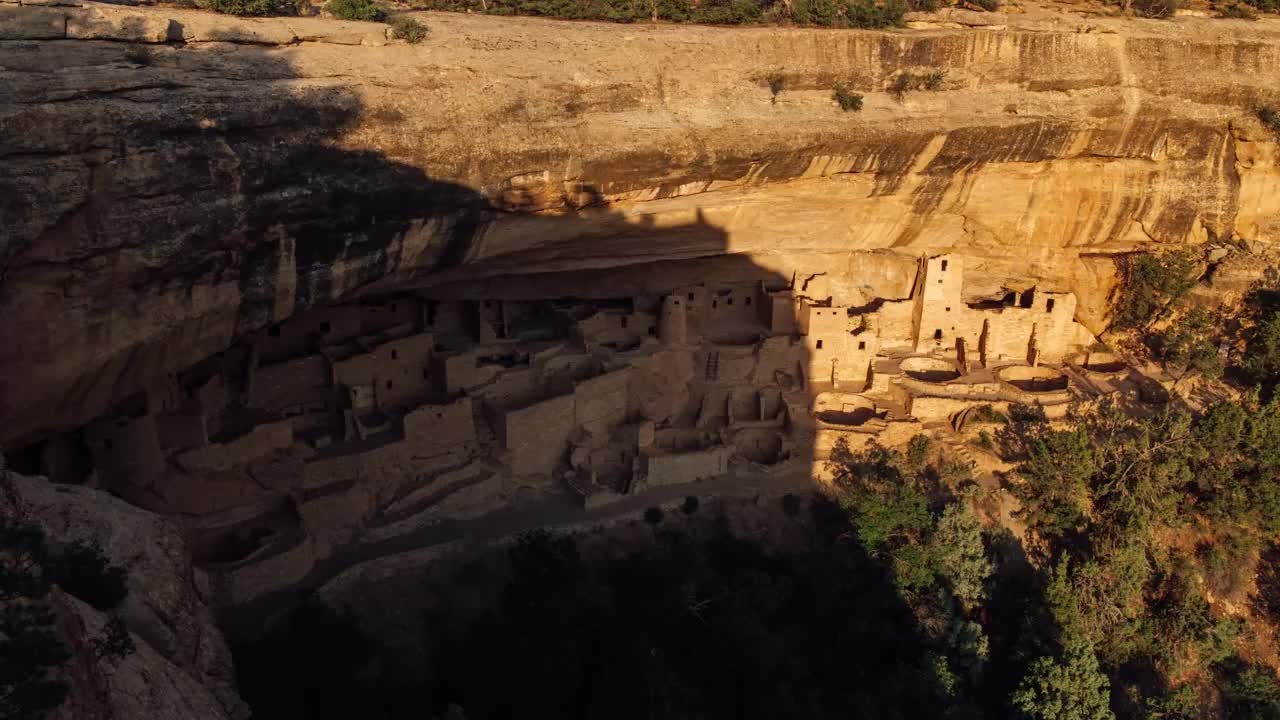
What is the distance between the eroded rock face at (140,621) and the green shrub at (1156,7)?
17340 millimetres

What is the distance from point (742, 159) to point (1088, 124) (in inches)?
220

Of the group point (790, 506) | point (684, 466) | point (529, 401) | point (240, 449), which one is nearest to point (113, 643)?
point (240, 449)

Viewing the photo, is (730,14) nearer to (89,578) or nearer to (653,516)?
(653,516)

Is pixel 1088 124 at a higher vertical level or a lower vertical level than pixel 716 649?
higher

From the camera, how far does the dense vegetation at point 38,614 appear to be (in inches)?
196

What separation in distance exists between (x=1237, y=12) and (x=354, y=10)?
14.4 m

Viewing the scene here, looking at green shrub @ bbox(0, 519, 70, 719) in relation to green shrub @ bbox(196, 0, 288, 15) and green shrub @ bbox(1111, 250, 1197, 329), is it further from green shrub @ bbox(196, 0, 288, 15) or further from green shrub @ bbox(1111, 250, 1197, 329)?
green shrub @ bbox(1111, 250, 1197, 329)

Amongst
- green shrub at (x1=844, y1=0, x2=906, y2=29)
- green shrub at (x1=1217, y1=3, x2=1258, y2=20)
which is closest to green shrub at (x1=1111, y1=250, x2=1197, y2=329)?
green shrub at (x1=1217, y1=3, x2=1258, y2=20)

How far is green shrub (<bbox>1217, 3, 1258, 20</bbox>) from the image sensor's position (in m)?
16.6

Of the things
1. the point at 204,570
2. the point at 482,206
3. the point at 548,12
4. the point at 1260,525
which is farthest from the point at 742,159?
the point at 1260,525

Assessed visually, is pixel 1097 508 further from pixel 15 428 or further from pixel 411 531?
pixel 15 428

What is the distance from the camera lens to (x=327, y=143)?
1014 centimetres

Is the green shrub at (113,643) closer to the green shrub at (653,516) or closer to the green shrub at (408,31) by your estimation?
the green shrub at (408,31)

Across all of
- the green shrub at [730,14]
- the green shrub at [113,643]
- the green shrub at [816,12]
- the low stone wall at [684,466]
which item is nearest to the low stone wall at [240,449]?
the low stone wall at [684,466]
